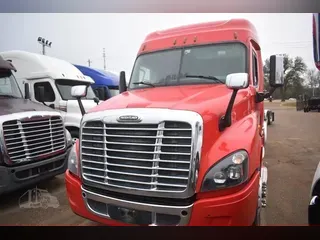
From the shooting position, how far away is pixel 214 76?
7.51 ft

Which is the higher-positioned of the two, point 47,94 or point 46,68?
point 46,68

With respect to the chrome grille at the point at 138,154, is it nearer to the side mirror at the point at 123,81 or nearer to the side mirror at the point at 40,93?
the side mirror at the point at 123,81

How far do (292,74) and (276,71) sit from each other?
18 centimetres

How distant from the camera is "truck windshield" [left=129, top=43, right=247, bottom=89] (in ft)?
7.56

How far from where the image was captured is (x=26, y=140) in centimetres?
265

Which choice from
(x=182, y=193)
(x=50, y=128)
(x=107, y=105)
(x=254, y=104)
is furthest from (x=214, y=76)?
(x=50, y=128)

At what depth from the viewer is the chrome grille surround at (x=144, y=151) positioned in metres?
1.64

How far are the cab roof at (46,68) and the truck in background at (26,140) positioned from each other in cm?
35

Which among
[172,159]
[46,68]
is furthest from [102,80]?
[172,159]

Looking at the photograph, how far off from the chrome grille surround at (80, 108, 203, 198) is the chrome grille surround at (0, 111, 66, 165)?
40.6 inches

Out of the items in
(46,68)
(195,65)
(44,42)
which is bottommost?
(195,65)

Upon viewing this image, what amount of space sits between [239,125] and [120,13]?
1.48 meters

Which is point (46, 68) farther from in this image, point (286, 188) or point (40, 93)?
point (286, 188)
